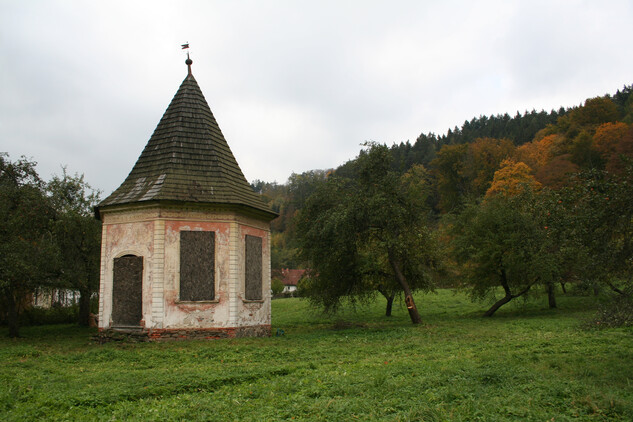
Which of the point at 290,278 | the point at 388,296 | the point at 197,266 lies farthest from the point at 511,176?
the point at 290,278

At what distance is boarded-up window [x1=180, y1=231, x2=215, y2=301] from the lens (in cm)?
1670

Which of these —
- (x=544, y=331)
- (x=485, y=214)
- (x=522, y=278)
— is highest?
(x=485, y=214)

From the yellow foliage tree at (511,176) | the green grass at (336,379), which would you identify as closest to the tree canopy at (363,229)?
the green grass at (336,379)

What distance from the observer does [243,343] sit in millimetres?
15109

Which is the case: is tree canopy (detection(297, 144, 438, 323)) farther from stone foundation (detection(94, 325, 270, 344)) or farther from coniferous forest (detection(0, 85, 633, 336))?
stone foundation (detection(94, 325, 270, 344))

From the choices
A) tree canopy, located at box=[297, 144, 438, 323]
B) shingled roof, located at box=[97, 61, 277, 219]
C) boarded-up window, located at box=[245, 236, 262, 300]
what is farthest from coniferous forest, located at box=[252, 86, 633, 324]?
Answer: shingled roof, located at box=[97, 61, 277, 219]

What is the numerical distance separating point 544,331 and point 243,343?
1038 centimetres

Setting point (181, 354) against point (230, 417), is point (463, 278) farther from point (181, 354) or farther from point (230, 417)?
point (230, 417)

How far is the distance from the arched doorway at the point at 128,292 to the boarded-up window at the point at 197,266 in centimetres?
152

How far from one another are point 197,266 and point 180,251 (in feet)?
2.64

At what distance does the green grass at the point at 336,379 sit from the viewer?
277 inches

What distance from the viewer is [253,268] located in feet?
60.8

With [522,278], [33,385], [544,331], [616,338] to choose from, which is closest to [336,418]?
[33,385]

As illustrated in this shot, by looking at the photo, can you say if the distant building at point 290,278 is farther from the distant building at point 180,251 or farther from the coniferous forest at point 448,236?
the distant building at point 180,251
